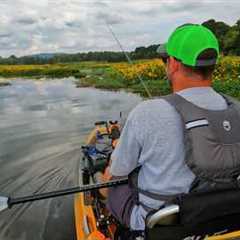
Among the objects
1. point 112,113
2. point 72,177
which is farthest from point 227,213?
point 112,113

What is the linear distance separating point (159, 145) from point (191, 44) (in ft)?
1.99

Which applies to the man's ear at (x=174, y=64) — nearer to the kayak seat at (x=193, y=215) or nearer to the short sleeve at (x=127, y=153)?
the short sleeve at (x=127, y=153)

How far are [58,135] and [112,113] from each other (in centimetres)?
482

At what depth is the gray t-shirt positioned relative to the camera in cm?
271

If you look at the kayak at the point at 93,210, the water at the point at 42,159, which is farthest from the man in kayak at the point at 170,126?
the water at the point at 42,159

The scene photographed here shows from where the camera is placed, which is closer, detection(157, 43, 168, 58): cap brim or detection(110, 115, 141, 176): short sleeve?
detection(110, 115, 141, 176): short sleeve

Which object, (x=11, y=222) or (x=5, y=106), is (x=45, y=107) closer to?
(x=5, y=106)

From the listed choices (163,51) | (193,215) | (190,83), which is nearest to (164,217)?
(193,215)

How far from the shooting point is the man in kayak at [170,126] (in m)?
2.71

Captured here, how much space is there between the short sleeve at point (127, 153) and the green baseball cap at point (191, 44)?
1.55ft

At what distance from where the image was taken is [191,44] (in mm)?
2764

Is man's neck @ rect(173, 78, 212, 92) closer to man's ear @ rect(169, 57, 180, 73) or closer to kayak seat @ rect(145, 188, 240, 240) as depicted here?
man's ear @ rect(169, 57, 180, 73)

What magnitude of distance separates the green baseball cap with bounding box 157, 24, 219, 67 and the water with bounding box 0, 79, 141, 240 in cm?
372

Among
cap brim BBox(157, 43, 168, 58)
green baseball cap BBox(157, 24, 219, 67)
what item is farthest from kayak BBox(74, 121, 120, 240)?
green baseball cap BBox(157, 24, 219, 67)
